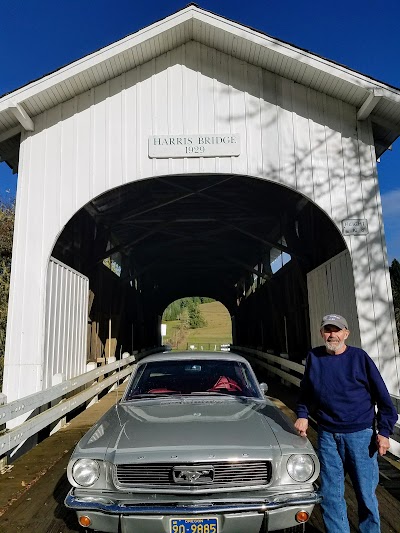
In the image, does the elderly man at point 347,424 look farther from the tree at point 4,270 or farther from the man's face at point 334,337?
the tree at point 4,270

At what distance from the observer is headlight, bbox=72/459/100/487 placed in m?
2.97

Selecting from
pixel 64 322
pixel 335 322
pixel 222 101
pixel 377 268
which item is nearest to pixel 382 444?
pixel 335 322

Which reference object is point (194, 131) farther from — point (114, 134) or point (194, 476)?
point (194, 476)

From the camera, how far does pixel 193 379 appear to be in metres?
4.57

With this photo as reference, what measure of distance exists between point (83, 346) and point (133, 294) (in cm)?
961

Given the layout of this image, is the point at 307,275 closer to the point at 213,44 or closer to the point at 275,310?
the point at 275,310

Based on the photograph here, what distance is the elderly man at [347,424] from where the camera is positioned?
3021mm

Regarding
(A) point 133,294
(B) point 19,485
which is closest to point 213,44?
(B) point 19,485

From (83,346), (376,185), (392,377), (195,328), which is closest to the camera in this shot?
(392,377)

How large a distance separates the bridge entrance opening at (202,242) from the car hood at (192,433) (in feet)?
18.8

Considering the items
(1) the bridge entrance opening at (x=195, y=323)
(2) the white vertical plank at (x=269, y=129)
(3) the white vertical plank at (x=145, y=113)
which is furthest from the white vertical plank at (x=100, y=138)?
(1) the bridge entrance opening at (x=195, y=323)

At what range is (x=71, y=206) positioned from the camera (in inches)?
295

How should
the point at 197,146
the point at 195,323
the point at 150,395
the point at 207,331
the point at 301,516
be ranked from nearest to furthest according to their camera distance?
the point at 301,516 → the point at 150,395 → the point at 197,146 → the point at 207,331 → the point at 195,323

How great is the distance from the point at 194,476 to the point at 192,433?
364mm
